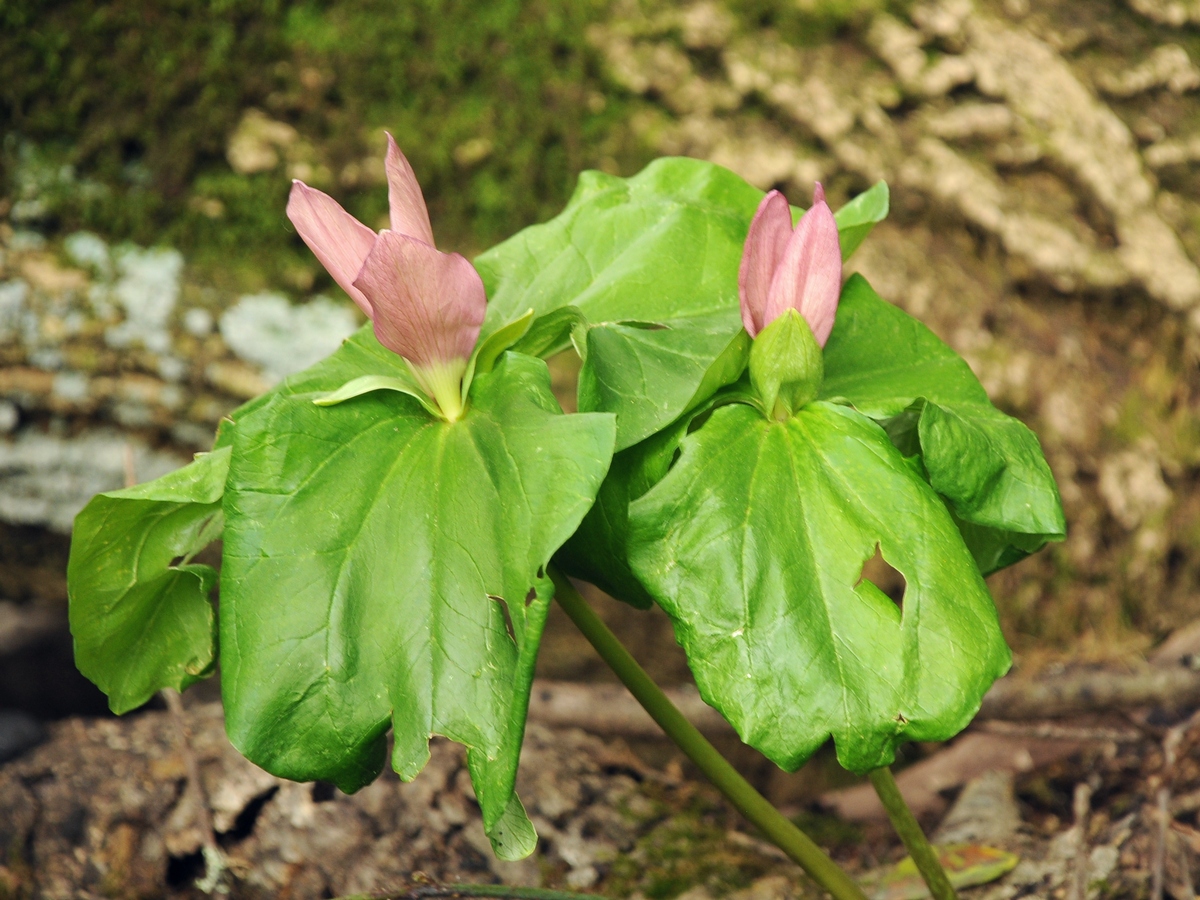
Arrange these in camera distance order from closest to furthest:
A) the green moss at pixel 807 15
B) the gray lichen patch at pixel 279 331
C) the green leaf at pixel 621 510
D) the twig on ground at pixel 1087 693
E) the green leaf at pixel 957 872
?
the green leaf at pixel 621 510 < the green leaf at pixel 957 872 < the twig on ground at pixel 1087 693 < the gray lichen patch at pixel 279 331 < the green moss at pixel 807 15

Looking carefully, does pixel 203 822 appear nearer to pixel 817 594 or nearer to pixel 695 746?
pixel 695 746

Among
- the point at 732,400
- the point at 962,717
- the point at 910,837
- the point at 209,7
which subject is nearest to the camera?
the point at 962,717

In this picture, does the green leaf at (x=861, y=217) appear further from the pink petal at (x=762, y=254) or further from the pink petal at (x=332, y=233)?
the pink petal at (x=332, y=233)

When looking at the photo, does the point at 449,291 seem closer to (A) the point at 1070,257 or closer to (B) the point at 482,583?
(B) the point at 482,583

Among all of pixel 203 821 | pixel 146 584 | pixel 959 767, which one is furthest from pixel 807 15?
pixel 203 821

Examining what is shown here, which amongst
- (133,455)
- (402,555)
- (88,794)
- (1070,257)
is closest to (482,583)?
(402,555)

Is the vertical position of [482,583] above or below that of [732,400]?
below

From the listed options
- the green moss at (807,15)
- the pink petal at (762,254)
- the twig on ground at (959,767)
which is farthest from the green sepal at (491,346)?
the green moss at (807,15)
